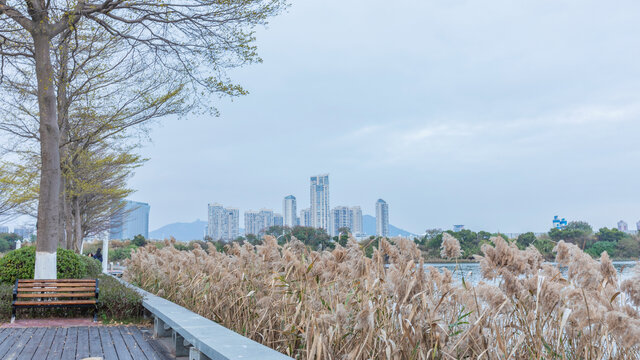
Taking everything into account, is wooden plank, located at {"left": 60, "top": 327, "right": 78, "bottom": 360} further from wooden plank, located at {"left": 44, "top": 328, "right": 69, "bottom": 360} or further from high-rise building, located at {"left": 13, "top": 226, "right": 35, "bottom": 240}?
high-rise building, located at {"left": 13, "top": 226, "right": 35, "bottom": 240}

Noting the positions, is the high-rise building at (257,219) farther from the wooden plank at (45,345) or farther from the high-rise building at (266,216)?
the wooden plank at (45,345)

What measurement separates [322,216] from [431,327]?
63523 millimetres

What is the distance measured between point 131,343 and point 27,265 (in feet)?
16.4

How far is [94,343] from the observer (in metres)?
5.51

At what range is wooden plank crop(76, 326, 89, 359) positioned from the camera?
497cm

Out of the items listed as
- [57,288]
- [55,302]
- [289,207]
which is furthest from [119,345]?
[289,207]

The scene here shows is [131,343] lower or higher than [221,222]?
lower

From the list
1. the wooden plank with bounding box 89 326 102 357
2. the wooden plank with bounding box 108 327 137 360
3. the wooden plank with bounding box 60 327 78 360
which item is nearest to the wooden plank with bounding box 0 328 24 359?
the wooden plank with bounding box 60 327 78 360

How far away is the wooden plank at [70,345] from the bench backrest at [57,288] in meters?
1.10

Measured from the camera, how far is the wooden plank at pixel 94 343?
198 inches

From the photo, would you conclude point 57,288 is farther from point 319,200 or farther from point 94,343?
point 319,200

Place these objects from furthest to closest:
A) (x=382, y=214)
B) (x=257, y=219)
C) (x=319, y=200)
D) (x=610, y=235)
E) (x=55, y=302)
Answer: (x=319, y=200) → (x=257, y=219) → (x=382, y=214) → (x=610, y=235) → (x=55, y=302)

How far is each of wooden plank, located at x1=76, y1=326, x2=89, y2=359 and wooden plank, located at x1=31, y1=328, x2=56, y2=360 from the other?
0.30m

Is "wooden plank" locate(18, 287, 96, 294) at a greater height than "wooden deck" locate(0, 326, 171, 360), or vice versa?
"wooden plank" locate(18, 287, 96, 294)
